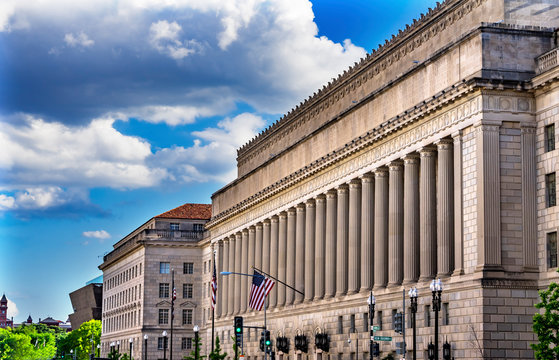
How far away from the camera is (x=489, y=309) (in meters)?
63.9

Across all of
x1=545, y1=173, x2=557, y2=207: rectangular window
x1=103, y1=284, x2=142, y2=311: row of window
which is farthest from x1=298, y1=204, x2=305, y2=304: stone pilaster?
x1=103, y1=284, x2=142, y2=311: row of window

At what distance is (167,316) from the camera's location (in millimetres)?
152250

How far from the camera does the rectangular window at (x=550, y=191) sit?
64625 millimetres

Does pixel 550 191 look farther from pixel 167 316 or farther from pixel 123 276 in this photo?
pixel 123 276

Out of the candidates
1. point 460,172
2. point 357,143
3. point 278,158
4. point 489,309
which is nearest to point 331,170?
point 357,143

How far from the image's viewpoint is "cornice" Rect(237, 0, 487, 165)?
7669cm

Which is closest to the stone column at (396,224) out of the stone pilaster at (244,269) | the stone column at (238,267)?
the stone pilaster at (244,269)

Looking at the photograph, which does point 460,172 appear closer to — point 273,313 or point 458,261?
point 458,261

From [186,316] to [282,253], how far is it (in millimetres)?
48911

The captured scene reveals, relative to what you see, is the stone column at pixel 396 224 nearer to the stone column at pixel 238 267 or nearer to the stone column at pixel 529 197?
the stone column at pixel 529 197

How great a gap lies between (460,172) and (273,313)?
136ft

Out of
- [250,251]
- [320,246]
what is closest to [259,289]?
[320,246]

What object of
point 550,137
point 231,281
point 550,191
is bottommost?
point 231,281

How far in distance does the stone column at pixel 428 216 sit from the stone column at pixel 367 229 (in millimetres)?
10121
